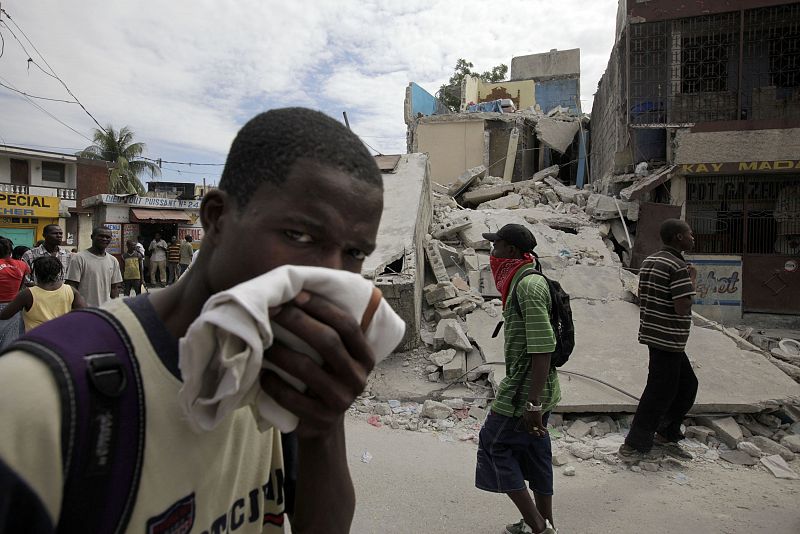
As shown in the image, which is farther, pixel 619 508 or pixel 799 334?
pixel 799 334

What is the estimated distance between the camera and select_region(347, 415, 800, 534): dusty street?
10.5ft

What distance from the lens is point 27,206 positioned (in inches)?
746

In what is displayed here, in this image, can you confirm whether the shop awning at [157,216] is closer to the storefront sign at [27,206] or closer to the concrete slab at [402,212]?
the storefront sign at [27,206]

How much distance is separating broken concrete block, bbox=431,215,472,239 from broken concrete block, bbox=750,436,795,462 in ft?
18.1

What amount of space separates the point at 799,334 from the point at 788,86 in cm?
528

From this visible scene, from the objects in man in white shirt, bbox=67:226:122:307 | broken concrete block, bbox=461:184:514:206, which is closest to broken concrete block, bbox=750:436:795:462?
man in white shirt, bbox=67:226:122:307

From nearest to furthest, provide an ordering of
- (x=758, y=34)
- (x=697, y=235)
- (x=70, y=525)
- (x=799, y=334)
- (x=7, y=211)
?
(x=70, y=525) → (x=799, y=334) → (x=697, y=235) → (x=758, y=34) → (x=7, y=211)

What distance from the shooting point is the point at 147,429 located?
766mm

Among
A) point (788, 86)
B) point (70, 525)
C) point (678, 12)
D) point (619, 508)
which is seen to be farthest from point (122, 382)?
point (788, 86)

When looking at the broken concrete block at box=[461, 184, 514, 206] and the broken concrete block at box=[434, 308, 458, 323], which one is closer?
the broken concrete block at box=[434, 308, 458, 323]

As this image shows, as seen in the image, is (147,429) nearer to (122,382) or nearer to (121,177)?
(122,382)

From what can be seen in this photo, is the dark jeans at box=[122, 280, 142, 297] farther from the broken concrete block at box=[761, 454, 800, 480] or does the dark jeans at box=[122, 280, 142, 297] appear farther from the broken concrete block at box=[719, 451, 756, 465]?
the broken concrete block at box=[761, 454, 800, 480]

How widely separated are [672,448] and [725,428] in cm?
67

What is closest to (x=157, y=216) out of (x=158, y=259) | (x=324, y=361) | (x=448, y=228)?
(x=158, y=259)
